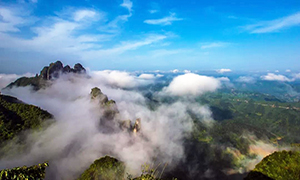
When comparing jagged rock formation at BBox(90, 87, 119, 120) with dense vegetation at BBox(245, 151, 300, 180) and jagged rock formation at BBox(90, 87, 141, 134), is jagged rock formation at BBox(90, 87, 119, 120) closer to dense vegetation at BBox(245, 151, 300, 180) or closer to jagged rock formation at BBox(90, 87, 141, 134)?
jagged rock formation at BBox(90, 87, 141, 134)

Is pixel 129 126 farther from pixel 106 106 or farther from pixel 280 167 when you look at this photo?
pixel 280 167

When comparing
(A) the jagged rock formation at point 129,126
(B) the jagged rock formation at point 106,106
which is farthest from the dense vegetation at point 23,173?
(B) the jagged rock formation at point 106,106

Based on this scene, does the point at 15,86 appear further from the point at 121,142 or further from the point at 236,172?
the point at 236,172

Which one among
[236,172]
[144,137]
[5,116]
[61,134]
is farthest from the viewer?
[144,137]

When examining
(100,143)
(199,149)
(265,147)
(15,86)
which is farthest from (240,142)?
(15,86)

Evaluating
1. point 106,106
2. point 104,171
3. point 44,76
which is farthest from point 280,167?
point 44,76

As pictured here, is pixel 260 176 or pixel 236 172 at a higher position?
pixel 260 176
